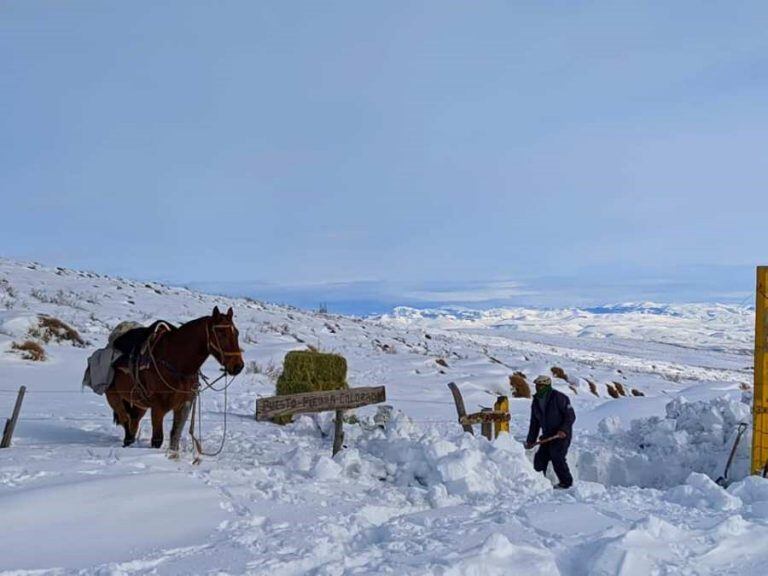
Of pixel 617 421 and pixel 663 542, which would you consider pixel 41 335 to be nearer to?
pixel 617 421

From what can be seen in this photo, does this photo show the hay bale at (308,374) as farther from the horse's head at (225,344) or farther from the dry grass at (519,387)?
the dry grass at (519,387)

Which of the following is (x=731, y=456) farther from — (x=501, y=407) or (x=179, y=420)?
(x=179, y=420)

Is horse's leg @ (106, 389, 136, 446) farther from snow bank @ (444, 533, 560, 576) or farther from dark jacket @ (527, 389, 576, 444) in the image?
snow bank @ (444, 533, 560, 576)

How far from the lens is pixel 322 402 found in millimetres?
9227

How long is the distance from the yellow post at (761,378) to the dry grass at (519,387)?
10.6m

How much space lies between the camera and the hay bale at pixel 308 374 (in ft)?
47.4

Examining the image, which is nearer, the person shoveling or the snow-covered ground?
the snow-covered ground

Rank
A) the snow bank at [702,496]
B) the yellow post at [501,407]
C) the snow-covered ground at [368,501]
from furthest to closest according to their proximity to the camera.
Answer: the yellow post at [501,407]
the snow bank at [702,496]
the snow-covered ground at [368,501]

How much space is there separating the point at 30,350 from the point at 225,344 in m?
10.6

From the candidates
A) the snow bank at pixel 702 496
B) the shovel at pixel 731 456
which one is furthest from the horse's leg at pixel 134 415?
the shovel at pixel 731 456

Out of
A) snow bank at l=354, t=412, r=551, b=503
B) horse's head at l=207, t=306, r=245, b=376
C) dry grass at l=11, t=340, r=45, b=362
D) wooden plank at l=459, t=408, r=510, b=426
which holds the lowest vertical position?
snow bank at l=354, t=412, r=551, b=503

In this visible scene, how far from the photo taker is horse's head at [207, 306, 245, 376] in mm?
8219

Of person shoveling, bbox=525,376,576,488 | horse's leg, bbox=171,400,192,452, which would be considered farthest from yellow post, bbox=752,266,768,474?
horse's leg, bbox=171,400,192,452

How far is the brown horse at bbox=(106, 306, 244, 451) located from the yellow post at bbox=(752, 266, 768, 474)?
262 inches
